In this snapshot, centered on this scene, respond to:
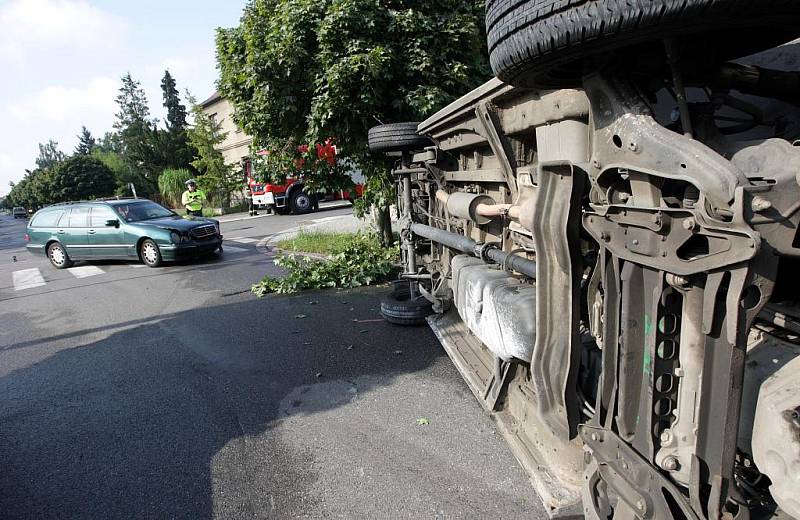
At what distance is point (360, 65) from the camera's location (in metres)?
6.52

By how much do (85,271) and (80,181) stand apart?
3335 cm

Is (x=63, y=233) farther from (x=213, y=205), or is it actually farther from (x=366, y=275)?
(x=213, y=205)

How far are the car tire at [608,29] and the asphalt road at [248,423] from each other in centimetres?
212

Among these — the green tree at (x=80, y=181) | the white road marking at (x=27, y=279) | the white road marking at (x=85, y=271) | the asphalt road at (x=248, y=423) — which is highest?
the green tree at (x=80, y=181)

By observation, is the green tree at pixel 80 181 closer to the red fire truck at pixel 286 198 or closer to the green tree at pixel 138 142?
the green tree at pixel 138 142

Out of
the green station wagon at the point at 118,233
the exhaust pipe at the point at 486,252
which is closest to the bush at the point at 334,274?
the exhaust pipe at the point at 486,252

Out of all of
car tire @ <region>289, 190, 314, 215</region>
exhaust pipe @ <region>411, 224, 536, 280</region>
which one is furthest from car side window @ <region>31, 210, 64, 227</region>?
exhaust pipe @ <region>411, 224, 536, 280</region>

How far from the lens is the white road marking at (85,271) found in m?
10.5

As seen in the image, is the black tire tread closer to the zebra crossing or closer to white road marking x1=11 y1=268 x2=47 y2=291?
the zebra crossing

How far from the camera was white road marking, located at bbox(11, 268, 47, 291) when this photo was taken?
9859 millimetres

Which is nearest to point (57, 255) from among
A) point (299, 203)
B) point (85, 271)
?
point (85, 271)

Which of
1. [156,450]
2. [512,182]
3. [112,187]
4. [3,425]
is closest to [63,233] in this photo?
[3,425]

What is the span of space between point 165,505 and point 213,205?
2842 cm

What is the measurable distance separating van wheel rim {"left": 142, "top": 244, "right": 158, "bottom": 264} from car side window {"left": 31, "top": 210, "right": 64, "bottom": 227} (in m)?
3.07
